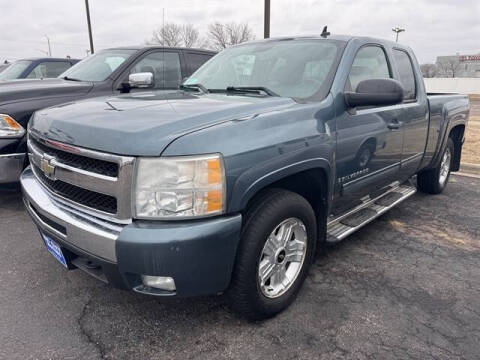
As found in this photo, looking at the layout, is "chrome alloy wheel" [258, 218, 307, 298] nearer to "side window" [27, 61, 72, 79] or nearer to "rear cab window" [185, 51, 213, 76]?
"rear cab window" [185, 51, 213, 76]

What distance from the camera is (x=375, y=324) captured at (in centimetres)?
251

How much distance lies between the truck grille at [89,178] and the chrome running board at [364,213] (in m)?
1.65

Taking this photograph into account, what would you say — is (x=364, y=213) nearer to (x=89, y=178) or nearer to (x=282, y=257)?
(x=282, y=257)

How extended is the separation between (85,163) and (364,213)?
2.51 meters

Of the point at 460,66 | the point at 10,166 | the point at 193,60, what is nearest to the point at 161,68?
the point at 193,60

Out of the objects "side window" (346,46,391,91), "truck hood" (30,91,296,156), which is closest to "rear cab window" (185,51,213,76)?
"side window" (346,46,391,91)

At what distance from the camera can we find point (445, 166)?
18.1 feet

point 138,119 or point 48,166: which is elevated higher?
point 138,119

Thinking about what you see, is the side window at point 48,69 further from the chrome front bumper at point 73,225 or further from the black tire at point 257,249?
the black tire at point 257,249

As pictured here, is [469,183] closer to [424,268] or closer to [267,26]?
[424,268]

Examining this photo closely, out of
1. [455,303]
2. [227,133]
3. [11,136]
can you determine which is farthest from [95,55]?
[455,303]

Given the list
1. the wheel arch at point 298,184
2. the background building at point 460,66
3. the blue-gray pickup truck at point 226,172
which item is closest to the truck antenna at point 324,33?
the blue-gray pickup truck at point 226,172

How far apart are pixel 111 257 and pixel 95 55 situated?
4.50 metres

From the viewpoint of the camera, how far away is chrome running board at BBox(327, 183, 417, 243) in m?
3.14
